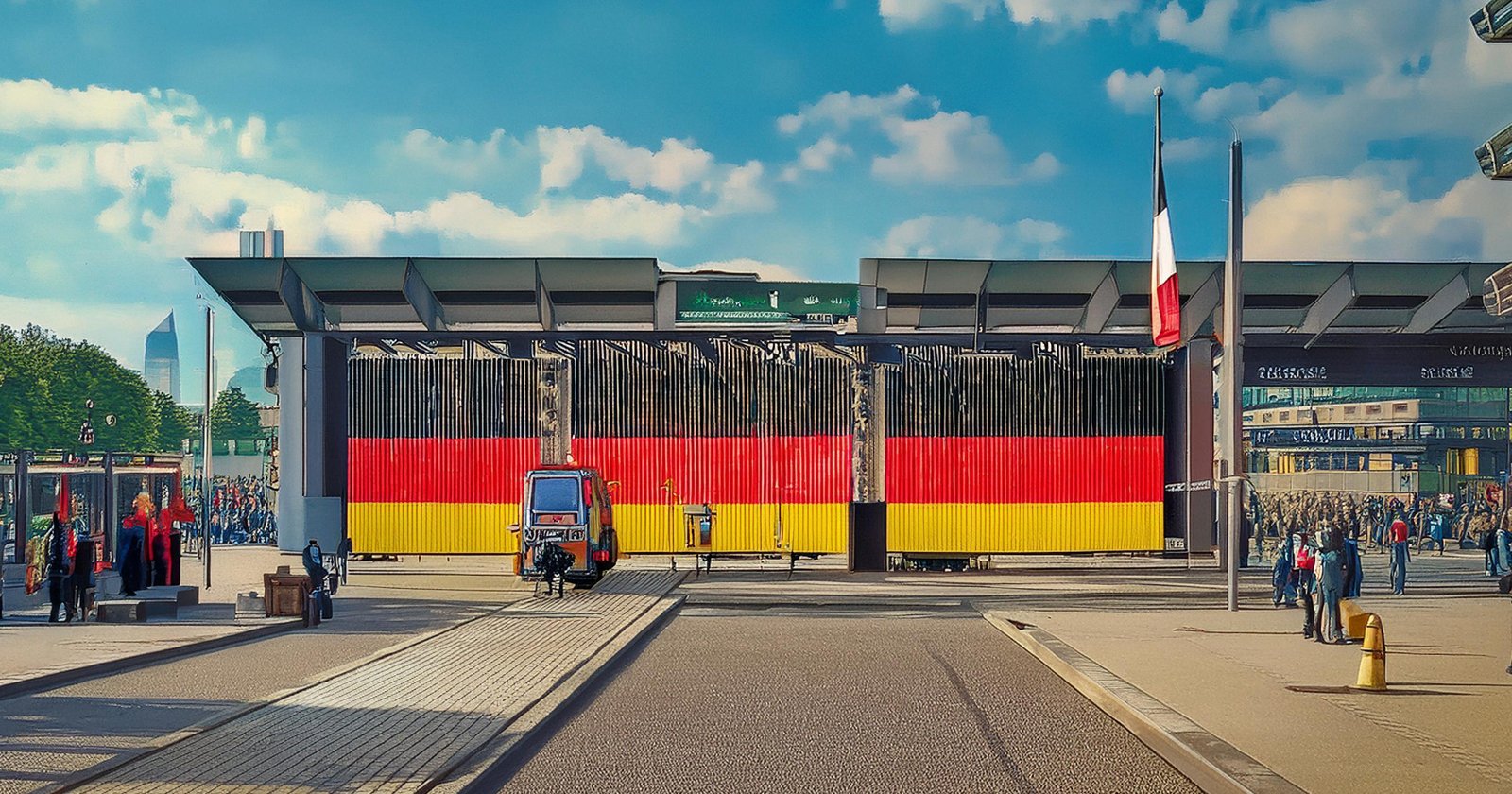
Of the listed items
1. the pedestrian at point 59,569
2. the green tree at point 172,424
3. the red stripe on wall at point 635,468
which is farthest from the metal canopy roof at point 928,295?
the green tree at point 172,424

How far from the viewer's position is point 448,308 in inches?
1742

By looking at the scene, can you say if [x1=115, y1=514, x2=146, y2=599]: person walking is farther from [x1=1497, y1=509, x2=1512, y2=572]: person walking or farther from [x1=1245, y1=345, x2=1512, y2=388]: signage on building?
[x1=1245, y1=345, x2=1512, y2=388]: signage on building

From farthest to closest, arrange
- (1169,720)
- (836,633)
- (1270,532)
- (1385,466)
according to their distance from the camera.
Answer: (1385,466), (1270,532), (836,633), (1169,720)

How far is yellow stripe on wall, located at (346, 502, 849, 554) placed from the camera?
43.5m

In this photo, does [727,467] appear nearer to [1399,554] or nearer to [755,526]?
[755,526]

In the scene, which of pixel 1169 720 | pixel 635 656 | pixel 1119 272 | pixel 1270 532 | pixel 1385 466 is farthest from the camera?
pixel 1385 466

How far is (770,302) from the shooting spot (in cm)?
4109

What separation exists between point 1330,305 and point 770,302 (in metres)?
16.1

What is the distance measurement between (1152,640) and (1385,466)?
233ft

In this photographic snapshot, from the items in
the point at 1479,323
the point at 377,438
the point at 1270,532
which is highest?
the point at 1479,323

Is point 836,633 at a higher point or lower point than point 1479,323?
lower

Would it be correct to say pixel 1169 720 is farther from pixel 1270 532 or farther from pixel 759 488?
pixel 1270 532

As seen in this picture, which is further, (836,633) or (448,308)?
(448,308)

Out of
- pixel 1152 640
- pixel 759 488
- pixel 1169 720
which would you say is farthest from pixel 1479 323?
pixel 1169 720
